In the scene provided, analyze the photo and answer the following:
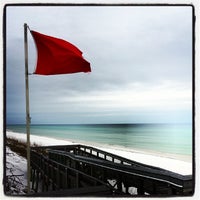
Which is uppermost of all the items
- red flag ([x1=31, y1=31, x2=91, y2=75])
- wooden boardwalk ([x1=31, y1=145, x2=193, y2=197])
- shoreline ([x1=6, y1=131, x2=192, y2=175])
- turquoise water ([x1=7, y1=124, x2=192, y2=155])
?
red flag ([x1=31, y1=31, x2=91, y2=75])

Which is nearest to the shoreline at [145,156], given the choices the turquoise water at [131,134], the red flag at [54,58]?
the turquoise water at [131,134]

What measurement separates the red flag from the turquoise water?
510mm

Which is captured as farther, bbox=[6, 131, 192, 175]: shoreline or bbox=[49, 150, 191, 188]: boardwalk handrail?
bbox=[6, 131, 192, 175]: shoreline

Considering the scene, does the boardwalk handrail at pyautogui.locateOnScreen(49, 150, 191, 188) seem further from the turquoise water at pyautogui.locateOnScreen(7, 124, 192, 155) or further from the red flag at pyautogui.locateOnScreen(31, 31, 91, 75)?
the red flag at pyautogui.locateOnScreen(31, 31, 91, 75)

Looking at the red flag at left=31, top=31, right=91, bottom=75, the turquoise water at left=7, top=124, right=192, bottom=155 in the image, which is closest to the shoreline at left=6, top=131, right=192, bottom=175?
the turquoise water at left=7, top=124, right=192, bottom=155

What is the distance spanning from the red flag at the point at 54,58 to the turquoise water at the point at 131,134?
51cm

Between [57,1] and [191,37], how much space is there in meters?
1.02

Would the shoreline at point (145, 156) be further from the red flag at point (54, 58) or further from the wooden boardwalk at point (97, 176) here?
the red flag at point (54, 58)

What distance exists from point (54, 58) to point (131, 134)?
1058 millimetres

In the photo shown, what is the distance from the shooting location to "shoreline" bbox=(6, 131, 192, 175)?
2.46 metres

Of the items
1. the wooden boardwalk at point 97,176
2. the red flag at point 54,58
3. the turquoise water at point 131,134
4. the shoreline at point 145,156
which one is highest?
the red flag at point 54,58

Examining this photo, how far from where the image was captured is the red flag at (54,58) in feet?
7.84

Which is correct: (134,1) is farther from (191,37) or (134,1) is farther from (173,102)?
(173,102)

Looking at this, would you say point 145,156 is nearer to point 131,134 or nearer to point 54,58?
point 131,134
